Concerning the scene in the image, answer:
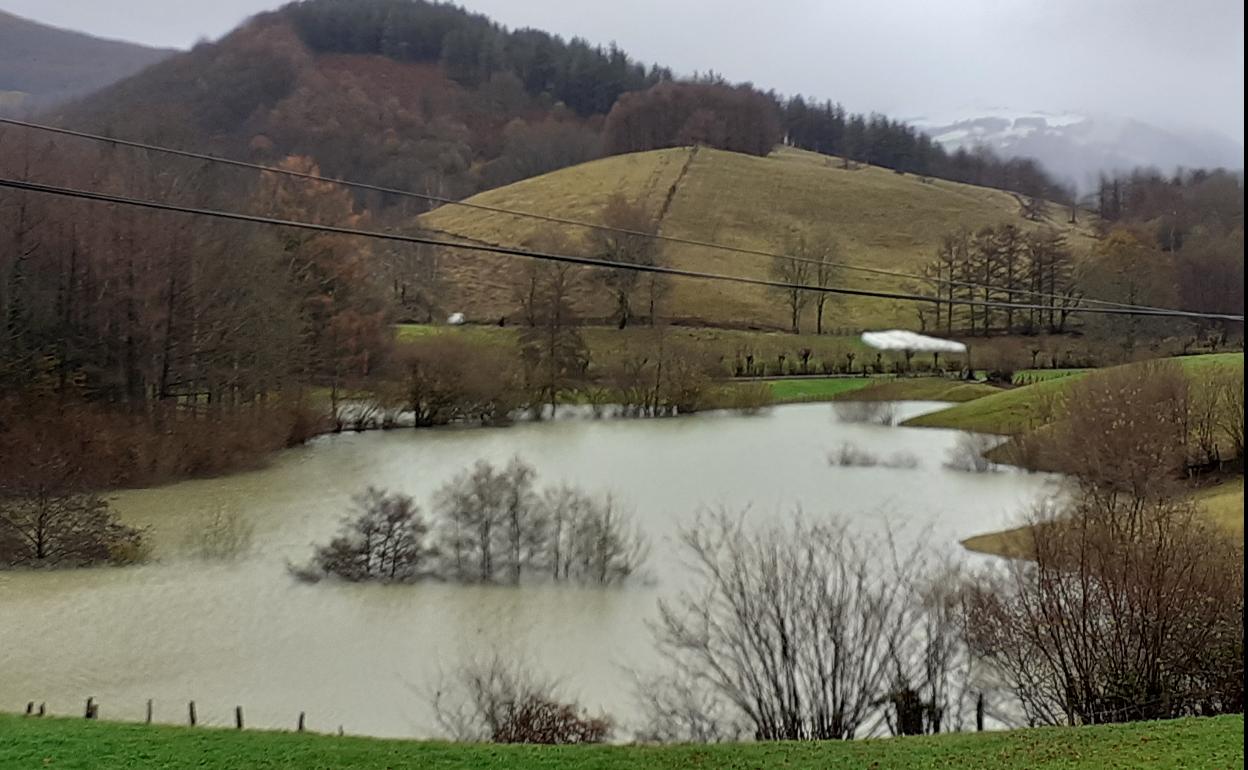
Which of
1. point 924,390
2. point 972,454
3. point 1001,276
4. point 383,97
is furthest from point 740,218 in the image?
point 383,97

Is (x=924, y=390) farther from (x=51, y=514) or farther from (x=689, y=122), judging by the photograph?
(x=689, y=122)

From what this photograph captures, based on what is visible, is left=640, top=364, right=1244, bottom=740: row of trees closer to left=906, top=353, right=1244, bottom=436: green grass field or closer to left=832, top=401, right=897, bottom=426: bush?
left=906, top=353, right=1244, bottom=436: green grass field

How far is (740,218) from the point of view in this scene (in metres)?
54.9

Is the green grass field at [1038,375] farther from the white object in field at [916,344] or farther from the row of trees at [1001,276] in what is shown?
the row of trees at [1001,276]

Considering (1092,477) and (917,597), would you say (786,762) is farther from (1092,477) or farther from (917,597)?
(1092,477)

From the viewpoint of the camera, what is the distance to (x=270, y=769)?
777 centimetres

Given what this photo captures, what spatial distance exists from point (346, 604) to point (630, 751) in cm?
747

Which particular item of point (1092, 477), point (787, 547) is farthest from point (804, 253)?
point (787, 547)

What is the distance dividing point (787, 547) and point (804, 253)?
3616 cm

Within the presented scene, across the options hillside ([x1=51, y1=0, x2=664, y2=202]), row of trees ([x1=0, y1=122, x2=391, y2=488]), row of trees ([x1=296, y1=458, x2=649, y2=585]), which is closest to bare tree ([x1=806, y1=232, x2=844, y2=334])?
row of trees ([x1=0, y1=122, x2=391, y2=488])

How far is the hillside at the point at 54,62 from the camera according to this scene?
3017 centimetres

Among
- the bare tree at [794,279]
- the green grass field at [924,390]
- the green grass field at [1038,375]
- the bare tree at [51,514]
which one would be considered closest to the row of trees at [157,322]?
the bare tree at [51,514]

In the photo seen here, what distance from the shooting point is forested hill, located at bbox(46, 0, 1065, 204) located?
46394mm

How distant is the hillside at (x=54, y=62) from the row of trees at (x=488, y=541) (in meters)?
17.4
